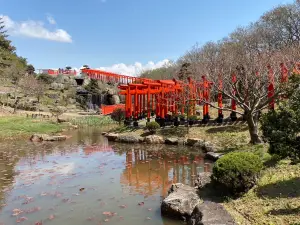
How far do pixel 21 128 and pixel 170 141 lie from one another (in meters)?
11.4

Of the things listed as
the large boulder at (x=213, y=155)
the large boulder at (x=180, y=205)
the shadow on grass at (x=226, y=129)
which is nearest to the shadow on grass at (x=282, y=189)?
the large boulder at (x=180, y=205)

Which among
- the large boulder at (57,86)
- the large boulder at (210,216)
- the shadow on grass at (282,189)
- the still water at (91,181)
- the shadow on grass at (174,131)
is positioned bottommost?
the still water at (91,181)

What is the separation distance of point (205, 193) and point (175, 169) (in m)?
3.60

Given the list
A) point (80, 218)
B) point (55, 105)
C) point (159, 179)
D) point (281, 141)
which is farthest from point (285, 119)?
point (55, 105)

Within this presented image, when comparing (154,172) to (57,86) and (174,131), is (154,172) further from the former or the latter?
(57,86)

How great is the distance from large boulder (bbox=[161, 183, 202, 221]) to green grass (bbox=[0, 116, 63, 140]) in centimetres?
1534

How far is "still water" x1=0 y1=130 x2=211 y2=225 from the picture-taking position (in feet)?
21.9

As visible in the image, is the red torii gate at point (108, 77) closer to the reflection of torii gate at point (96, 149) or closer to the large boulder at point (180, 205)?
the reflection of torii gate at point (96, 149)

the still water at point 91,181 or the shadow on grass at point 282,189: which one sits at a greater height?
the shadow on grass at point 282,189

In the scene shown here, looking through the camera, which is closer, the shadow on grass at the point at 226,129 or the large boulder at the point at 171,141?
the shadow on grass at the point at 226,129

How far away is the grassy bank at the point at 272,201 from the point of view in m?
5.31

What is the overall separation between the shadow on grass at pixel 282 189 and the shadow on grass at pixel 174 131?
9589 mm

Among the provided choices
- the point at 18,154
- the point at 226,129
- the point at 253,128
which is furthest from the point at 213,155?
the point at 18,154

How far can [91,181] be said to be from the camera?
9.42 meters
